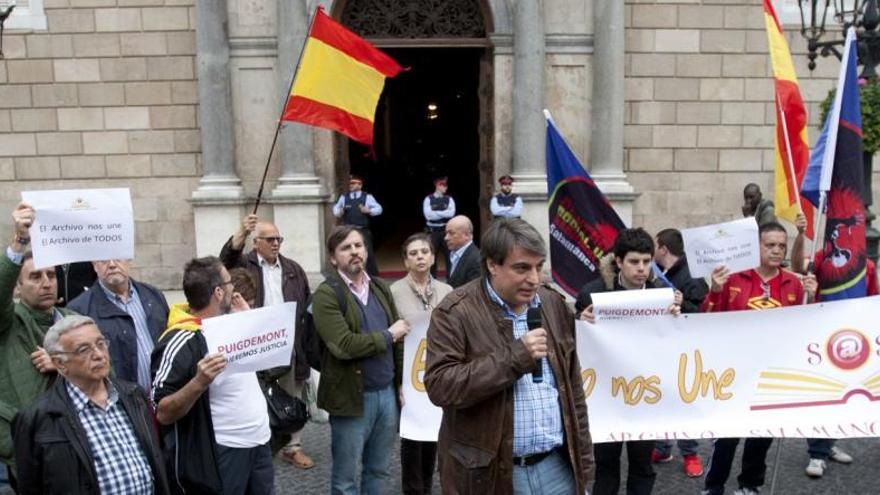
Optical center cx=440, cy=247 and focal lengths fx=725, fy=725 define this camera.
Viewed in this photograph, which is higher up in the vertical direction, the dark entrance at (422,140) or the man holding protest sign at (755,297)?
the dark entrance at (422,140)

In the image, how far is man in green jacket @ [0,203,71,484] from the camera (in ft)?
11.1

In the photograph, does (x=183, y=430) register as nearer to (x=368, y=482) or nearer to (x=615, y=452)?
(x=368, y=482)

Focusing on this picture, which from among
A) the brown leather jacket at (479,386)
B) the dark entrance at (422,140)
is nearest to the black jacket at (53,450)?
the brown leather jacket at (479,386)

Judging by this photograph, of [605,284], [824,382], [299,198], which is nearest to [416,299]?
[605,284]

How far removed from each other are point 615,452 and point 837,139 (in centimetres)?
235

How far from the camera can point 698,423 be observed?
14.4 feet

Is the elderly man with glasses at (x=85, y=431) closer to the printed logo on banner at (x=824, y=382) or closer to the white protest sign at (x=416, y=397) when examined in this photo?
the white protest sign at (x=416, y=397)

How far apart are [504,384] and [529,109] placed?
8.46m

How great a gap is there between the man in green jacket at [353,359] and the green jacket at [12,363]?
1.43 meters

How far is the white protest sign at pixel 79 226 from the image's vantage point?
11.8ft

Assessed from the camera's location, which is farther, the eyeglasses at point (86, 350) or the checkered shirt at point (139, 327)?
the checkered shirt at point (139, 327)

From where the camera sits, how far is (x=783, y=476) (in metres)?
5.09

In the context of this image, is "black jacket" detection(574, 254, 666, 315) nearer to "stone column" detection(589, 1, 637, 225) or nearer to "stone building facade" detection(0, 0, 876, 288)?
"stone building facade" detection(0, 0, 876, 288)

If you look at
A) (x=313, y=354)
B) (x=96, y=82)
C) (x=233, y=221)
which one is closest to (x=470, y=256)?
(x=313, y=354)
